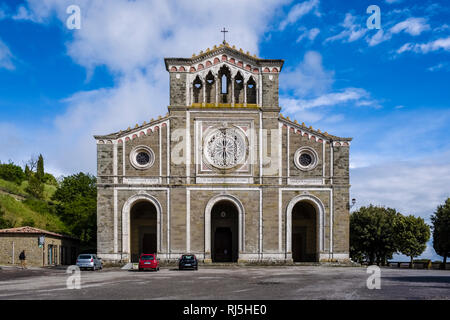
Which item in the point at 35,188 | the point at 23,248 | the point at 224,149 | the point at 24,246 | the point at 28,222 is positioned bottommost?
the point at 23,248

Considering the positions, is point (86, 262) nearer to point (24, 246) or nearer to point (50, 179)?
point (24, 246)

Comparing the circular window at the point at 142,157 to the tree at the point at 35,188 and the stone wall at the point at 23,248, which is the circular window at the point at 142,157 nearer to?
the stone wall at the point at 23,248

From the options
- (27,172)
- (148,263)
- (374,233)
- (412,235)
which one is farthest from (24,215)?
(412,235)

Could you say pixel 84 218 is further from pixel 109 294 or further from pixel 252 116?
pixel 109 294

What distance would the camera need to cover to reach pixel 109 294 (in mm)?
18656

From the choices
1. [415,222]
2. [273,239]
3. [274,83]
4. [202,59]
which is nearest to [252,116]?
[274,83]

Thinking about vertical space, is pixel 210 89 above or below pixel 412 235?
above

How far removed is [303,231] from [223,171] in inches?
409

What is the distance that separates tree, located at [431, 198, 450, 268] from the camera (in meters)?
51.4

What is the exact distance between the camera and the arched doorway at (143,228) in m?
46.3

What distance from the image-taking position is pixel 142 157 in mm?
44031

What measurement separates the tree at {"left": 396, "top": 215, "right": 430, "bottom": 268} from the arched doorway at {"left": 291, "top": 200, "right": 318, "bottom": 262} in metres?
17.3

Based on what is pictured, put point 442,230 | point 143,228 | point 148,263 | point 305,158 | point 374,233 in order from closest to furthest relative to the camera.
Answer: point 148,263 < point 305,158 < point 143,228 < point 442,230 < point 374,233
